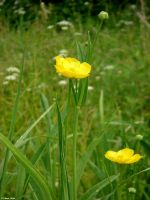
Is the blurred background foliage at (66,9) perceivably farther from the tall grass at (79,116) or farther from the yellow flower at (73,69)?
the yellow flower at (73,69)

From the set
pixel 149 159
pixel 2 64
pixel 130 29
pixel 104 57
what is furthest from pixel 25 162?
pixel 130 29

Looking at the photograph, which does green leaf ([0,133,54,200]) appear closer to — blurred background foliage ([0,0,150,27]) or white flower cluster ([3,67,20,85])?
white flower cluster ([3,67,20,85])

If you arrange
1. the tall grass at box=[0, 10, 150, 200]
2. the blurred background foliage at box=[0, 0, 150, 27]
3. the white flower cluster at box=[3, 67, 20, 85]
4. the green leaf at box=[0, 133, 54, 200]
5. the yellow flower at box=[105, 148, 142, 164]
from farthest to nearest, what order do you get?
the blurred background foliage at box=[0, 0, 150, 27], the white flower cluster at box=[3, 67, 20, 85], the tall grass at box=[0, 10, 150, 200], the yellow flower at box=[105, 148, 142, 164], the green leaf at box=[0, 133, 54, 200]

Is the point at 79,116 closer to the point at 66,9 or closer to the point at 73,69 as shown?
the point at 73,69

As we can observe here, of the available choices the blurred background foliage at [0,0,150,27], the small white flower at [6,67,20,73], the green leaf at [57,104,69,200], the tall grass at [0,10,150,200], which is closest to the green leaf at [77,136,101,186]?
the tall grass at [0,10,150,200]

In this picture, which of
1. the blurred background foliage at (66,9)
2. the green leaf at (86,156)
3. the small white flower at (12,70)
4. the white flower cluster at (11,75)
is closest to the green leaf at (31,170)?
the green leaf at (86,156)

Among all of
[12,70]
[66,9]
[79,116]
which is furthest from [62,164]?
[66,9]
